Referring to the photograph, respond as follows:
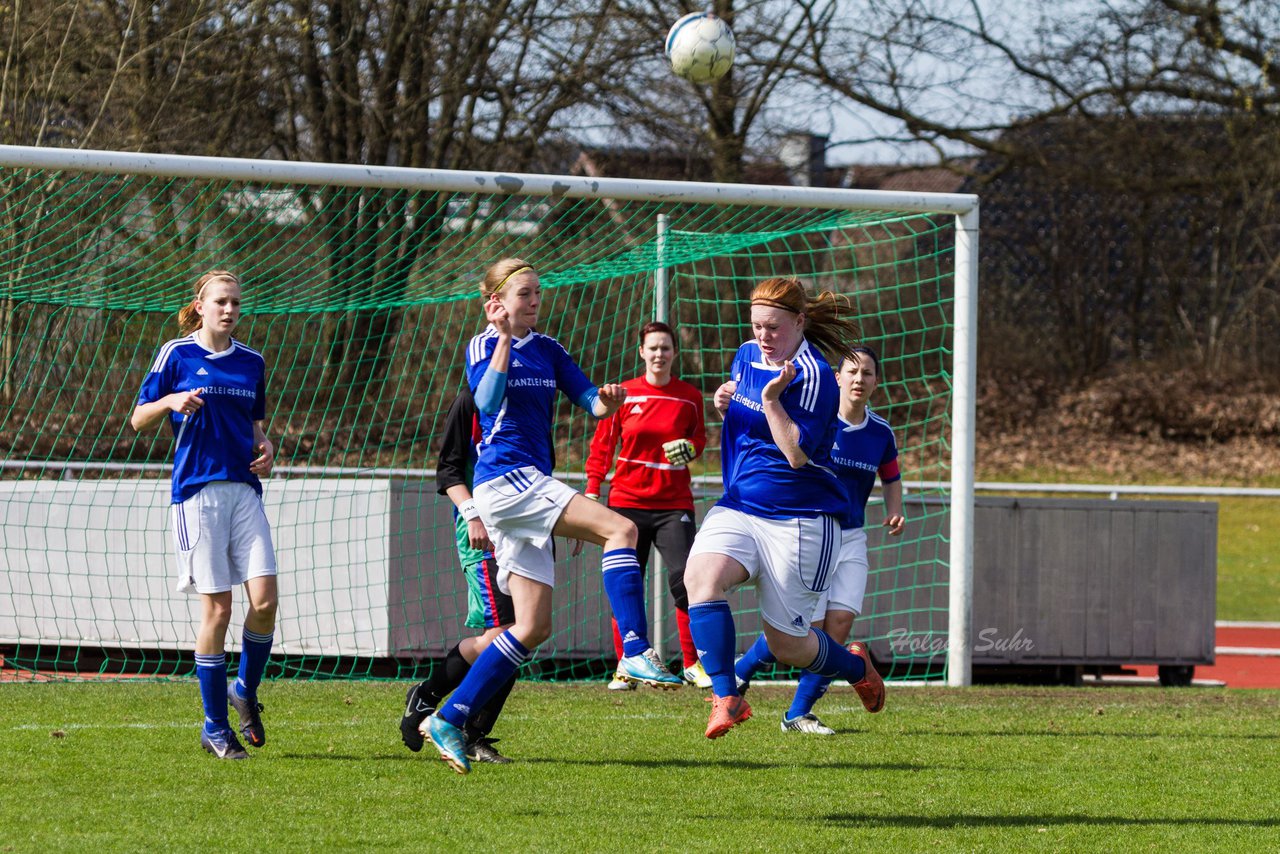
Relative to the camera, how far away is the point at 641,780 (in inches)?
214

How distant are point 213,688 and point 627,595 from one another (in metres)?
1.69

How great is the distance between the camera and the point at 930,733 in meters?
6.82

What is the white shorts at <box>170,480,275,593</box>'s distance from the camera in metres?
5.55

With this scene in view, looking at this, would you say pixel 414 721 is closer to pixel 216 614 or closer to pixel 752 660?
pixel 216 614

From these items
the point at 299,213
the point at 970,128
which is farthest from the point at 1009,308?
the point at 299,213

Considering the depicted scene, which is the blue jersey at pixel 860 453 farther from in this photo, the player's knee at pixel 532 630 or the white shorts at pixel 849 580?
the player's knee at pixel 532 630

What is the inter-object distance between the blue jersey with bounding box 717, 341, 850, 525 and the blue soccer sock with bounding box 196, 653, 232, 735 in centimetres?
210

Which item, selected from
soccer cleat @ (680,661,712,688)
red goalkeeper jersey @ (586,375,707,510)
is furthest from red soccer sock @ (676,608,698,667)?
red goalkeeper jersey @ (586,375,707,510)

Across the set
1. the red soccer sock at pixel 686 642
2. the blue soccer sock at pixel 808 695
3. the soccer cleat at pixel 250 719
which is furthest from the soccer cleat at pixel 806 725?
the soccer cleat at pixel 250 719

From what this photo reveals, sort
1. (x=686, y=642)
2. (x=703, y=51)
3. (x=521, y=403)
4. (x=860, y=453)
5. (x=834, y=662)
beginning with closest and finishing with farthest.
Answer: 1. (x=521, y=403)
2. (x=834, y=662)
3. (x=860, y=453)
4. (x=686, y=642)
5. (x=703, y=51)

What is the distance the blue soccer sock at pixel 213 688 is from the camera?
5.59 meters

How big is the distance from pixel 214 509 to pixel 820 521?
2.34 m

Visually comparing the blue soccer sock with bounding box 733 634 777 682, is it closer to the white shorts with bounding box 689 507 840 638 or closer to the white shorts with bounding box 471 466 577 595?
the white shorts with bounding box 689 507 840 638

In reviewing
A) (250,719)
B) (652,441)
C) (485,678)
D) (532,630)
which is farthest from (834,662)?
(652,441)
